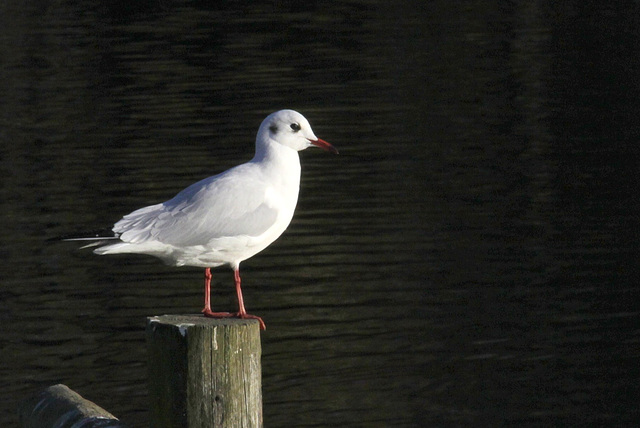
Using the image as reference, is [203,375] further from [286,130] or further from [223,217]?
[286,130]

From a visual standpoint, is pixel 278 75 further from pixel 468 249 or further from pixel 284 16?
pixel 468 249

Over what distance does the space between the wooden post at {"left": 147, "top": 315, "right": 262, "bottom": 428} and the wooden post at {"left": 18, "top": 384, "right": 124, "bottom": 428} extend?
2.02 ft

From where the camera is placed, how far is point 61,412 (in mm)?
5590

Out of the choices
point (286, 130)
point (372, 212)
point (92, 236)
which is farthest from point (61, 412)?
point (372, 212)

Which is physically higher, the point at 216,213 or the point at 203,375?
the point at 216,213

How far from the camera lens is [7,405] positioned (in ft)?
29.1

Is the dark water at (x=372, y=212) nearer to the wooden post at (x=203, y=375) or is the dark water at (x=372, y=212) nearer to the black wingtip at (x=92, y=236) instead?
the black wingtip at (x=92, y=236)

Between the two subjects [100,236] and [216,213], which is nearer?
[100,236]

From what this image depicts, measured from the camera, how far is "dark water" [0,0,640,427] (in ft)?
29.7

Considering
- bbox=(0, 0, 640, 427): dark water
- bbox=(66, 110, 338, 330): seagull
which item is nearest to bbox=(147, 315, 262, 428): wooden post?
bbox=(66, 110, 338, 330): seagull

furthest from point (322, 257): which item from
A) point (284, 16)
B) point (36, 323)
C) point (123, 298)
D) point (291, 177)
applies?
point (284, 16)

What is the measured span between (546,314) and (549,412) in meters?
1.88

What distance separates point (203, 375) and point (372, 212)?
8.78 meters

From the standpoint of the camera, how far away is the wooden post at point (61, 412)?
536cm
